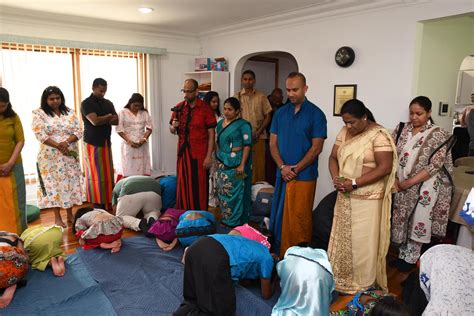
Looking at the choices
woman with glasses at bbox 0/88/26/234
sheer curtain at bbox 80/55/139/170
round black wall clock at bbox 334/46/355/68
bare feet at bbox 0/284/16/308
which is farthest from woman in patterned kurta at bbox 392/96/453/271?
sheer curtain at bbox 80/55/139/170

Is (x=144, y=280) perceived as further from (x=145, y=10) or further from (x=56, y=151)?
(x=145, y=10)

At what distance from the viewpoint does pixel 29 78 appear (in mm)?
4305

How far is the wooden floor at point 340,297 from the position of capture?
8.23 ft

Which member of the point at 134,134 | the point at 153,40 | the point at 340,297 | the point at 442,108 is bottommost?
the point at 340,297

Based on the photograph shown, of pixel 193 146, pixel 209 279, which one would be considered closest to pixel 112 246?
pixel 193 146

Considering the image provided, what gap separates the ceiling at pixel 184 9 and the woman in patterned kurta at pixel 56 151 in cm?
101

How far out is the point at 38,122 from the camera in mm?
3455

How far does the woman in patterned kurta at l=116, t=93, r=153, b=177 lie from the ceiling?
97 centimetres

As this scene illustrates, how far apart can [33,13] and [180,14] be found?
1.63 metres

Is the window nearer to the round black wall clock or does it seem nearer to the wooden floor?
the wooden floor

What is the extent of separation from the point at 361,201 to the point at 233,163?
1.49 meters

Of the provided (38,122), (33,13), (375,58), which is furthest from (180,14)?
(375,58)

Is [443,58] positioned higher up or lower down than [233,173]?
higher up

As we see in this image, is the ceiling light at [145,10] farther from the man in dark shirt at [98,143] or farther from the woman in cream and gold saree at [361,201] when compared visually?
the woman in cream and gold saree at [361,201]
